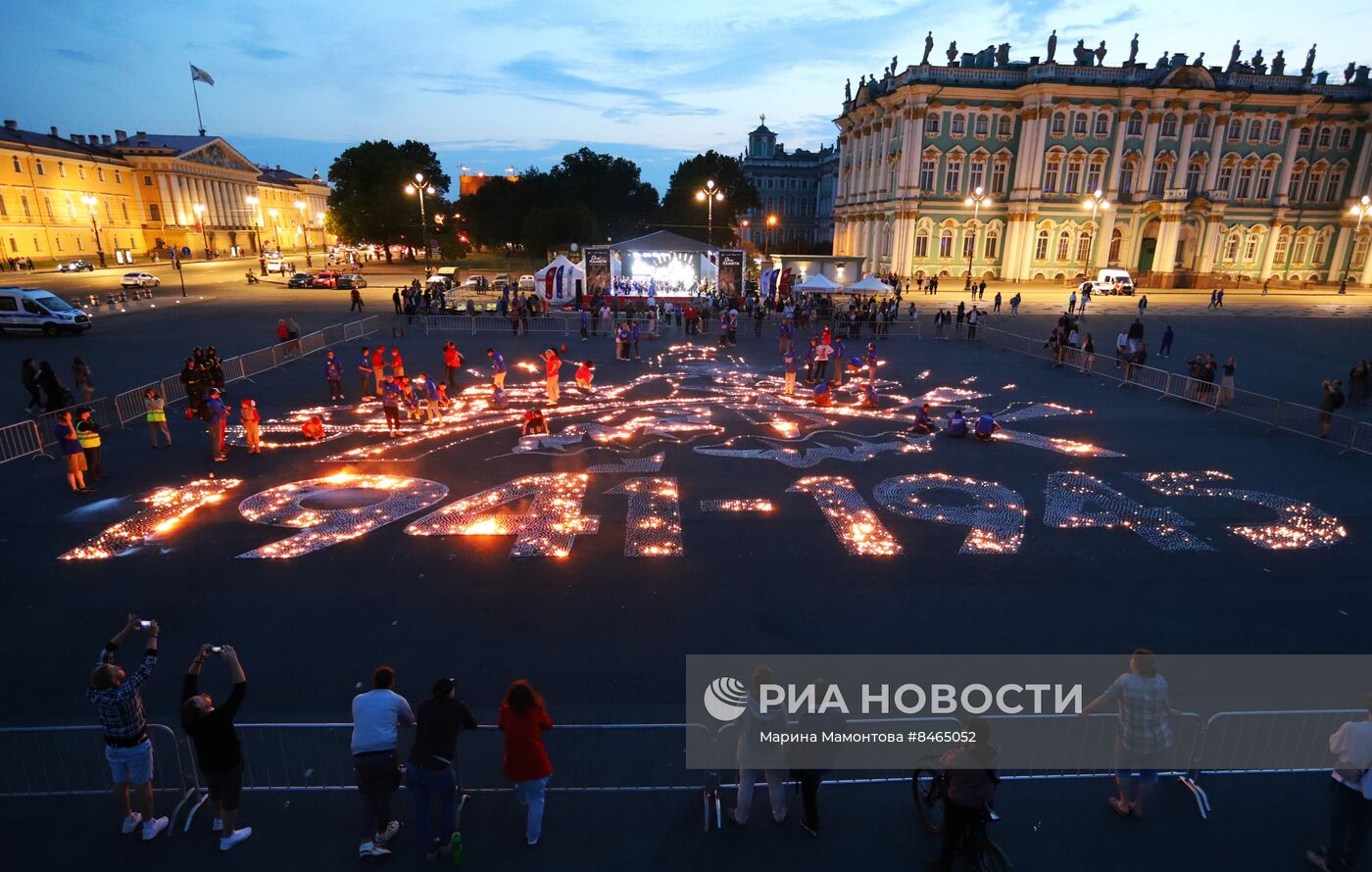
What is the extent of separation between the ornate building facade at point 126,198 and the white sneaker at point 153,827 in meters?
90.5

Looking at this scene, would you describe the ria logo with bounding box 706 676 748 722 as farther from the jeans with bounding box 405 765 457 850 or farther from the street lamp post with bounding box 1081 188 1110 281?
the street lamp post with bounding box 1081 188 1110 281

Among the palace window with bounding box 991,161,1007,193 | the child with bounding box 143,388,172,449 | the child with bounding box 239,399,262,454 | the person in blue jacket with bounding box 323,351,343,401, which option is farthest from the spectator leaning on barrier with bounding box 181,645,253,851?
the palace window with bounding box 991,161,1007,193

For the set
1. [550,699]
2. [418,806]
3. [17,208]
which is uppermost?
[17,208]

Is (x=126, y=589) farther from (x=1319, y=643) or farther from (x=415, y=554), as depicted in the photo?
(x=1319, y=643)

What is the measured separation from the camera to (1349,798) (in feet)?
17.7

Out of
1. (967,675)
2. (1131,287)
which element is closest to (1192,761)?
(967,675)

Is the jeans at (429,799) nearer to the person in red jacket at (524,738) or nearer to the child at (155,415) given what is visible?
the person in red jacket at (524,738)

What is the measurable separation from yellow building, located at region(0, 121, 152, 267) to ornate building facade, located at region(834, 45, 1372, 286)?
3191 inches

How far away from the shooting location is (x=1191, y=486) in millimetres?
14078

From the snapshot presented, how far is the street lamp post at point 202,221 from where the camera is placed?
291 ft

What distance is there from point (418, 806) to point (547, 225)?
83672mm

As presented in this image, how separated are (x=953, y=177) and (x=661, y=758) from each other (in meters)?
67.1

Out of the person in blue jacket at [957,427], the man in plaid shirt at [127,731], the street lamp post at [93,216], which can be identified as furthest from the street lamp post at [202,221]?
the man in plaid shirt at [127,731]

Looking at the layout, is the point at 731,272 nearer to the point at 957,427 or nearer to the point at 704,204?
the point at 957,427
